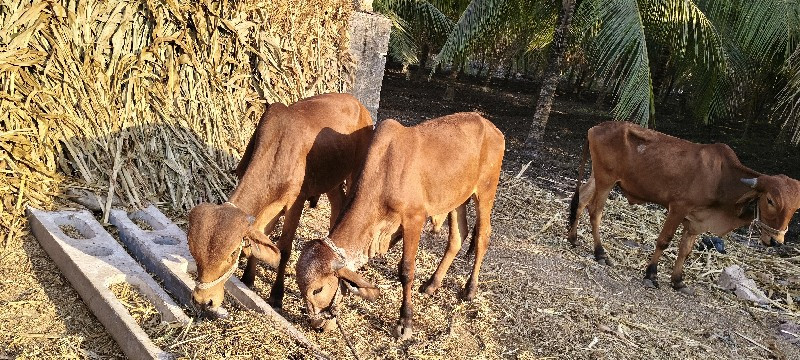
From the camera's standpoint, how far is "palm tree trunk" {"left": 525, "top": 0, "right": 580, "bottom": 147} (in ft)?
36.2

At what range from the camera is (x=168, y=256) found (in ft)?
16.1

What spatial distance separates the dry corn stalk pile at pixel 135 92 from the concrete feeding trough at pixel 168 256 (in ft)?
0.94

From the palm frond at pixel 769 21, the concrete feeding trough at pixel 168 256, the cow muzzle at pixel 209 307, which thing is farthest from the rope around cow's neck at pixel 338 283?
the palm frond at pixel 769 21

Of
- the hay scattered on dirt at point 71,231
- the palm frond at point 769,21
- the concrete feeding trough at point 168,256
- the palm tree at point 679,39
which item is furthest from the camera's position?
the palm frond at point 769,21

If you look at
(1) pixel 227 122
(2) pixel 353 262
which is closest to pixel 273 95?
(1) pixel 227 122

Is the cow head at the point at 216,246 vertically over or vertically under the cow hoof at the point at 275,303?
over

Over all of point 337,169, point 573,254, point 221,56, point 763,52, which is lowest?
point 573,254

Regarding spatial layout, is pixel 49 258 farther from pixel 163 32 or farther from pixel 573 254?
pixel 573 254

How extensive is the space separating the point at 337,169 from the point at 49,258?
240cm

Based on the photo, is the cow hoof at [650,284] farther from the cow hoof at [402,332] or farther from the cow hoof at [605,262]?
the cow hoof at [402,332]

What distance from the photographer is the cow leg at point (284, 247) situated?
4.75 m

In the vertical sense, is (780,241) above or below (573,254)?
above

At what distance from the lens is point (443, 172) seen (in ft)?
15.8

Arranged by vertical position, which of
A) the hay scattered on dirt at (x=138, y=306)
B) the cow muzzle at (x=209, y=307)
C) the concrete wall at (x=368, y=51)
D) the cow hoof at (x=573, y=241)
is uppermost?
the concrete wall at (x=368, y=51)
